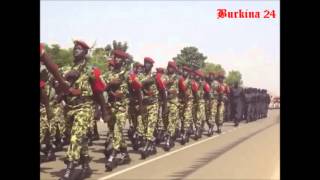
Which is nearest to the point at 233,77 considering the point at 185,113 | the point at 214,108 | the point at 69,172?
the point at 214,108

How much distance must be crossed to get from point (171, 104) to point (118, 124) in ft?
13.5

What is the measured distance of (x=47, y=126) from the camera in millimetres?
13984

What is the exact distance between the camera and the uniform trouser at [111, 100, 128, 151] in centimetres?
1262

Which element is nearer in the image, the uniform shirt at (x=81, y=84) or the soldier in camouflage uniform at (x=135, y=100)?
the uniform shirt at (x=81, y=84)

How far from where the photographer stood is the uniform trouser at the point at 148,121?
47.3ft

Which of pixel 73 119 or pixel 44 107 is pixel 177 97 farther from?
pixel 73 119

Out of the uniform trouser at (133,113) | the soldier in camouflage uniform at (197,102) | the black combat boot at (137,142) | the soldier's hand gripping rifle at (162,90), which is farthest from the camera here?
the soldier in camouflage uniform at (197,102)

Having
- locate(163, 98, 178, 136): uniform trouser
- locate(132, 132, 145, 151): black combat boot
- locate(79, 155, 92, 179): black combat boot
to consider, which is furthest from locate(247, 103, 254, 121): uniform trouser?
locate(79, 155, 92, 179): black combat boot

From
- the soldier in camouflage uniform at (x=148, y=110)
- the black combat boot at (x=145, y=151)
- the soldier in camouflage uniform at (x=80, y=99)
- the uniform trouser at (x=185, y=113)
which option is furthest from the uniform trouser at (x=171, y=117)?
the soldier in camouflage uniform at (x=80, y=99)

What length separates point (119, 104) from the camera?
13.3 m

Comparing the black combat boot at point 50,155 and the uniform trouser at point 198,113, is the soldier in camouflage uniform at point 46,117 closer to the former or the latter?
the black combat boot at point 50,155
